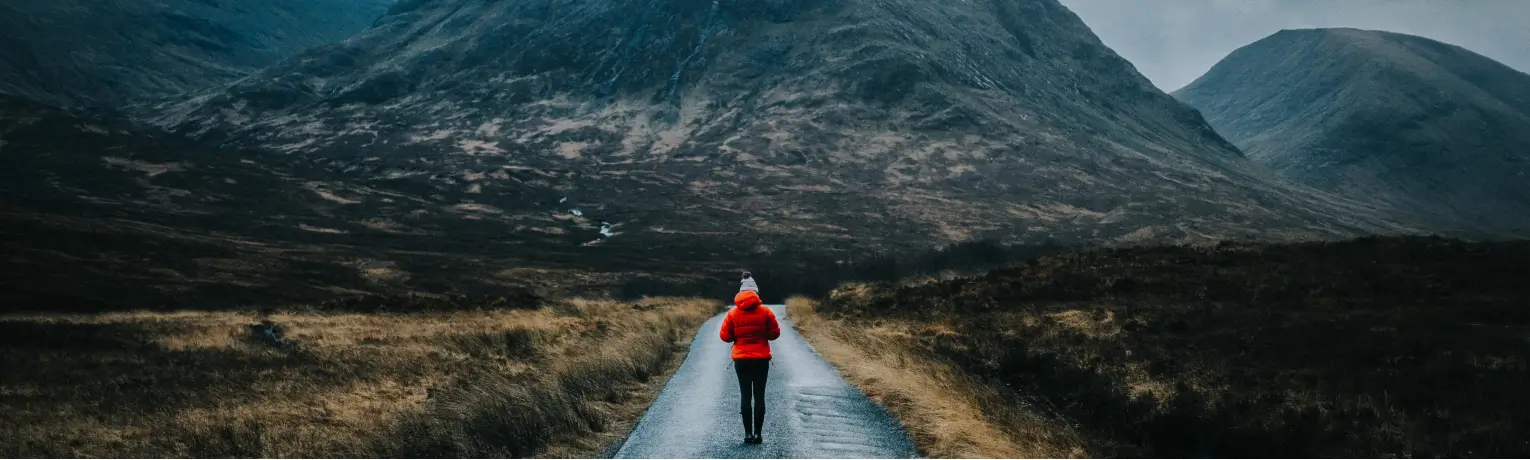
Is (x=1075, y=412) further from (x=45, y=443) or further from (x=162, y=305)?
(x=162, y=305)

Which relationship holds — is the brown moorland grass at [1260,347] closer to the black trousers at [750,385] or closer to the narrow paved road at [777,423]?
the narrow paved road at [777,423]

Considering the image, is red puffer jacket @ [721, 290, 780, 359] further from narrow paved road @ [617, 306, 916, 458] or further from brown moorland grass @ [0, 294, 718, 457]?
brown moorland grass @ [0, 294, 718, 457]

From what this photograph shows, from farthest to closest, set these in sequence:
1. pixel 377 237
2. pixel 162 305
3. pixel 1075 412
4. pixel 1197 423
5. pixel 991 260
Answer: pixel 377 237, pixel 991 260, pixel 162 305, pixel 1075 412, pixel 1197 423

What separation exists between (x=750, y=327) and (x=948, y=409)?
4.90 m

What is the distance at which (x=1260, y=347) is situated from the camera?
26.5 metres

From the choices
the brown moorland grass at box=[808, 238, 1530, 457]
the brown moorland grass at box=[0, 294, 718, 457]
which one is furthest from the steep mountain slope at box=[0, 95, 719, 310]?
the brown moorland grass at box=[808, 238, 1530, 457]

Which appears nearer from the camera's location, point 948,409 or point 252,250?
point 948,409

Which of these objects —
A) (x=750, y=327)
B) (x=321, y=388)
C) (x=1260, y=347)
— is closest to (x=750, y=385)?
(x=750, y=327)

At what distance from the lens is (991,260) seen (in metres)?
109

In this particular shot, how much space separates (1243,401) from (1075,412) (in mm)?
3859

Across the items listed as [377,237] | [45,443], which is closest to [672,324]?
[45,443]

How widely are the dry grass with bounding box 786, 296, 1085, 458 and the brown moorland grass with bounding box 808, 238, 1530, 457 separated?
28 centimetres

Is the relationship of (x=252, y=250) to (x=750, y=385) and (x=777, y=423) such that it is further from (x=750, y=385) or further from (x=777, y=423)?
(x=750, y=385)

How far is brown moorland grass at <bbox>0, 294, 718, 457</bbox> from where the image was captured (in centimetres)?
1385
